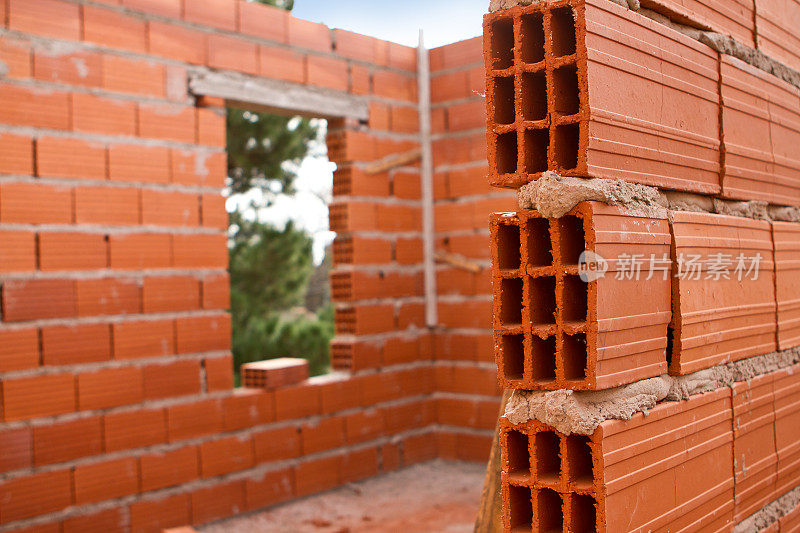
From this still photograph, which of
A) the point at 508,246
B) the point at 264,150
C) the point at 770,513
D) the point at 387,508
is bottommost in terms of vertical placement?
the point at 387,508

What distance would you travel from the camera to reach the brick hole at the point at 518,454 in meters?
1.64

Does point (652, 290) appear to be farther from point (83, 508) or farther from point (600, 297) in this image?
point (83, 508)

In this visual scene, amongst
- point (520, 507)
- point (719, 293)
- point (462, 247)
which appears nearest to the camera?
point (520, 507)

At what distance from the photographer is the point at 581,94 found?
156 cm

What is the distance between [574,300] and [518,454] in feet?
1.27

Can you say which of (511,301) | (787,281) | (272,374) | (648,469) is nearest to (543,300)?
(511,301)

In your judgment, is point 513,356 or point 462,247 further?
point 462,247

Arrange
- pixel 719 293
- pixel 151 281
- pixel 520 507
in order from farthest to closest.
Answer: pixel 151 281 → pixel 719 293 → pixel 520 507

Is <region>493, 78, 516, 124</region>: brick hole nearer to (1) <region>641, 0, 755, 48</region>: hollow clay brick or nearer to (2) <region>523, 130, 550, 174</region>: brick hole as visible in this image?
(2) <region>523, 130, 550, 174</region>: brick hole

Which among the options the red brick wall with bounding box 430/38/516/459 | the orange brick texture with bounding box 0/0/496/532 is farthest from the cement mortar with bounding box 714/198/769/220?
the orange brick texture with bounding box 0/0/496/532

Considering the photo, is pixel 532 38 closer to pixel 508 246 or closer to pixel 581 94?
pixel 581 94

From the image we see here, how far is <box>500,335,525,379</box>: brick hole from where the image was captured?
165 cm

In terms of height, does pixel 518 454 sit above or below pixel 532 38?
below

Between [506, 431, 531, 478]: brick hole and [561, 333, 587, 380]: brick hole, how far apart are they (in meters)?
0.20
